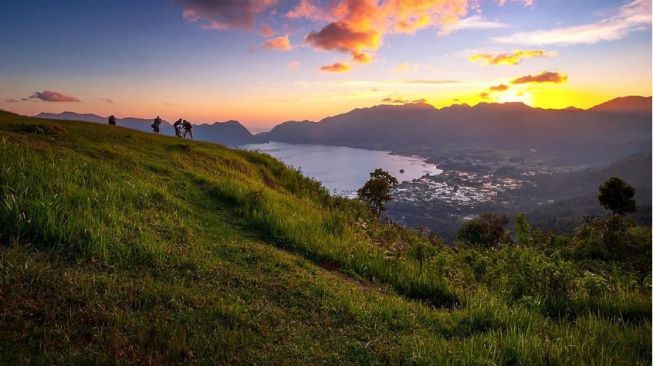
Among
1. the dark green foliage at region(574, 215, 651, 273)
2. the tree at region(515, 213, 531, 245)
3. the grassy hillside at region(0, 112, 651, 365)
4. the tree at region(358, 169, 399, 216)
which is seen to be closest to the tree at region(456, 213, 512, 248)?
the tree at region(358, 169, 399, 216)

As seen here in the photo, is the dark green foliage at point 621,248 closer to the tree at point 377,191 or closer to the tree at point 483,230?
the tree at point 377,191

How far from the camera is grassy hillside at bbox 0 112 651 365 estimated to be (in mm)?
4484

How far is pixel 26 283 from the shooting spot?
4.98 meters

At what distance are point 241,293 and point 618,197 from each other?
42.9 m

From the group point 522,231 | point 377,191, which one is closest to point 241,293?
point 522,231

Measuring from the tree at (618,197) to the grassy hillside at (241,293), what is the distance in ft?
106

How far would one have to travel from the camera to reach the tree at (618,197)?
1467 inches

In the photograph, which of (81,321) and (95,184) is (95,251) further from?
(95,184)

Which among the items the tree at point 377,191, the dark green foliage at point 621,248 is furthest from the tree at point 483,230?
the dark green foliage at point 621,248

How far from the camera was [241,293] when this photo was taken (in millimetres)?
6199

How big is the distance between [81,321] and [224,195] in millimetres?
8458

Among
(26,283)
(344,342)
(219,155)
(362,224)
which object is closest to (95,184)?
(26,283)

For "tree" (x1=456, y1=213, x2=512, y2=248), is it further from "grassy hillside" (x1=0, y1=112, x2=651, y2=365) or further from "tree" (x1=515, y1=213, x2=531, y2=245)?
"grassy hillside" (x1=0, y1=112, x2=651, y2=365)

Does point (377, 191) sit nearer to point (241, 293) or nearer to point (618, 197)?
point (618, 197)
